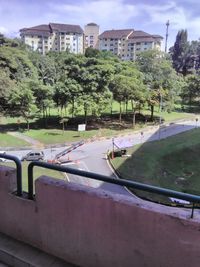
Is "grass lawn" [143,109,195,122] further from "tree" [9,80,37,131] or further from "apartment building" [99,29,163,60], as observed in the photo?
"apartment building" [99,29,163,60]

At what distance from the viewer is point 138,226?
2213 millimetres

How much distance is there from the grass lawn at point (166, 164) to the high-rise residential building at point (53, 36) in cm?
7796

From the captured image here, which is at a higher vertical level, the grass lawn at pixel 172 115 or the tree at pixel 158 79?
the tree at pixel 158 79

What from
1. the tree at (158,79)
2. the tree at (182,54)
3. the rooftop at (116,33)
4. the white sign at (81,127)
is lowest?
the white sign at (81,127)

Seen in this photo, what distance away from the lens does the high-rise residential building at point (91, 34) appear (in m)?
109

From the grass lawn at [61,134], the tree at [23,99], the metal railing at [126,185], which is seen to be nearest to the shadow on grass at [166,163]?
the grass lawn at [61,134]

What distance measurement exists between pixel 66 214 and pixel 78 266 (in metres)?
0.43

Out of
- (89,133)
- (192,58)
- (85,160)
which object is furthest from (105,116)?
(192,58)

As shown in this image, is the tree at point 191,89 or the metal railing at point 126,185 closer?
the metal railing at point 126,185

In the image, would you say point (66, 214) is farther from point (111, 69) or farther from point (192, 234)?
point (111, 69)

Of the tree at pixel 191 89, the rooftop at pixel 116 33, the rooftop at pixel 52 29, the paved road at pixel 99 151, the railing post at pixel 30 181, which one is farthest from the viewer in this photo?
the rooftop at pixel 116 33

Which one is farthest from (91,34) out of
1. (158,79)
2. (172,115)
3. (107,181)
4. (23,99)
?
(107,181)

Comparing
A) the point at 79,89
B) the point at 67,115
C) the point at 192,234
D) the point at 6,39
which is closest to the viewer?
the point at 192,234

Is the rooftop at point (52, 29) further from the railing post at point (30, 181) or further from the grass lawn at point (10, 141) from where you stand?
the railing post at point (30, 181)
